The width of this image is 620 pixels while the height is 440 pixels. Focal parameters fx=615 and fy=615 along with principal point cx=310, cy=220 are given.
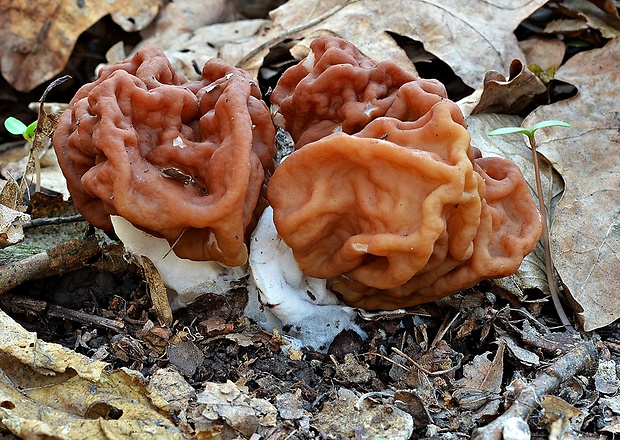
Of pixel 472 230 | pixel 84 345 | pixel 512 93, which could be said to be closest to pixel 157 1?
pixel 512 93

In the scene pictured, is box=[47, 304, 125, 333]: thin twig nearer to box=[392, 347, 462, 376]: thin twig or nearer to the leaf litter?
the leaf litter

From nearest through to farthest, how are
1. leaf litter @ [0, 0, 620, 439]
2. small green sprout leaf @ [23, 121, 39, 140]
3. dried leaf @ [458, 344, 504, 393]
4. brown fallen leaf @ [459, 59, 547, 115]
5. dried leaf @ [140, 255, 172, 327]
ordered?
leaf litter @ [0, 0, 620, 439] < dried leaf @ [458, 344, 504, 393] < dried leaf @ [140, 255, 172, 327] < small green sprout leaf @ [23, 121, 39, 140] < brown fallen leaf @ [459, 59, 547, 115]

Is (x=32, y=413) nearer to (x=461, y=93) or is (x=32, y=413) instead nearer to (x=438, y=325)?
(x=438, y=325)

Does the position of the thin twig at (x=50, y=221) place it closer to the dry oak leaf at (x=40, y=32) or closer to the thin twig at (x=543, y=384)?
the thin twig at (x=543, y=384)

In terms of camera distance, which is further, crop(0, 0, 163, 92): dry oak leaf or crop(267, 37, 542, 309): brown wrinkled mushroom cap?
crop(0, 0, 163, 92): dry oak leaf

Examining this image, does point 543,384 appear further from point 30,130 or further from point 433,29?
point 30,130

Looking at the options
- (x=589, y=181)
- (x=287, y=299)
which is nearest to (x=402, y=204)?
(x=287, y=299)

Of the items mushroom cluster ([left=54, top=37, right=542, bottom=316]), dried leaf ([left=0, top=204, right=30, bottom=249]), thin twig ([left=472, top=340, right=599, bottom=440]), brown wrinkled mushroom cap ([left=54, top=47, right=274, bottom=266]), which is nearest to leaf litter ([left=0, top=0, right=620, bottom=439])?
thin twig ([left=472, top=340, right=599, bottom=440])
